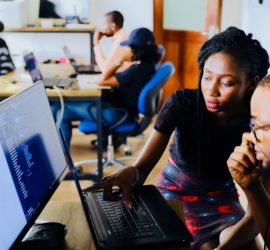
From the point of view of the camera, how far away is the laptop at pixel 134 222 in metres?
1.01

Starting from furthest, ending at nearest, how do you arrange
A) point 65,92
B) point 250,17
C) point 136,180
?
1. point 250,17
2. point 65,92
3. point 136,180

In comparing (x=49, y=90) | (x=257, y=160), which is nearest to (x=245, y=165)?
(x=257, y=160)

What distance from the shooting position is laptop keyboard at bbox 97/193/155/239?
1.04m

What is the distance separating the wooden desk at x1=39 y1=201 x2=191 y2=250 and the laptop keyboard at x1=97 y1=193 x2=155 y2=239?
0.21 feet

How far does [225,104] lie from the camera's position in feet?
4.52

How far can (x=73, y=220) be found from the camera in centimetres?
117

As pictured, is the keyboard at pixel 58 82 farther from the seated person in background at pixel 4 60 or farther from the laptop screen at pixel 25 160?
the laptop screen at pixel 25 160

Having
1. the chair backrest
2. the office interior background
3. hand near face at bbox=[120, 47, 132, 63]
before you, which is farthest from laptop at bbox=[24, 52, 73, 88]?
the office interior background

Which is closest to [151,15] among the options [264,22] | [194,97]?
[264,22]

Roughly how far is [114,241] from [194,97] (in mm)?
658

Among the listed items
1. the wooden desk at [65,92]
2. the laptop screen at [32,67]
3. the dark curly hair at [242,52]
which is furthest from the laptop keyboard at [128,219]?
the laptop screen at [32,67]

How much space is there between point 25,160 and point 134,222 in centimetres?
32

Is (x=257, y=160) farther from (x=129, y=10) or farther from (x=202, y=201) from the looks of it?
(x=129, y=10)

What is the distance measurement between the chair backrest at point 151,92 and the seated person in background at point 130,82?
0.06 metres
